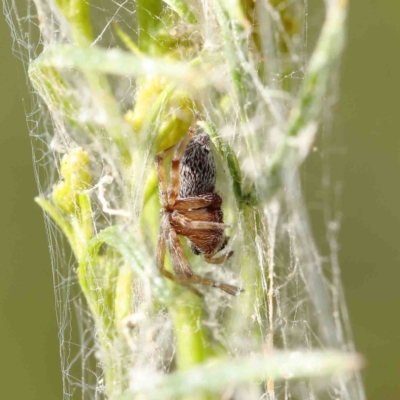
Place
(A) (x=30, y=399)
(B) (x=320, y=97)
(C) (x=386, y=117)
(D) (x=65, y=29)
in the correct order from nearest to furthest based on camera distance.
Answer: (B) (x=320, y=97), (D) (x=65, y=29), (A) (x=30, y=399), (C) (x=386, y=117)

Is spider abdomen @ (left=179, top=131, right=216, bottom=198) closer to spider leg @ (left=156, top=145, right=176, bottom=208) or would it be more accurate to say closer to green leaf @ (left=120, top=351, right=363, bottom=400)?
spider leg @ (left=156, top=145, right=176, bottom=208)

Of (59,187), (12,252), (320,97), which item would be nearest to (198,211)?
(59,187)

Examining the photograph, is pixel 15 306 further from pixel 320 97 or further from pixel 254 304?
pixel 320 97

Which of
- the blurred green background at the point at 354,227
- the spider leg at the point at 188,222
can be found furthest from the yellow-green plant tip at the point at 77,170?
the blurred green background at the point at 354,227

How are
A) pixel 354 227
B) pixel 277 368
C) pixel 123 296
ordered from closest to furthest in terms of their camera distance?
pixel 277 368 < pixel 123 296 < pixel 354 227

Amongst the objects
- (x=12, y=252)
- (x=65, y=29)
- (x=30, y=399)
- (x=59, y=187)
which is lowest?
(x=30, y=399)

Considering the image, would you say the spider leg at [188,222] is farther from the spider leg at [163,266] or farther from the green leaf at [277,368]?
the green leaf at [277,368]

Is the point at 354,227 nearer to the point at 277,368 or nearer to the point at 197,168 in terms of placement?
the point at 197,168

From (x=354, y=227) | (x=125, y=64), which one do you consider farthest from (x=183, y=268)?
(x=354, y=227)
